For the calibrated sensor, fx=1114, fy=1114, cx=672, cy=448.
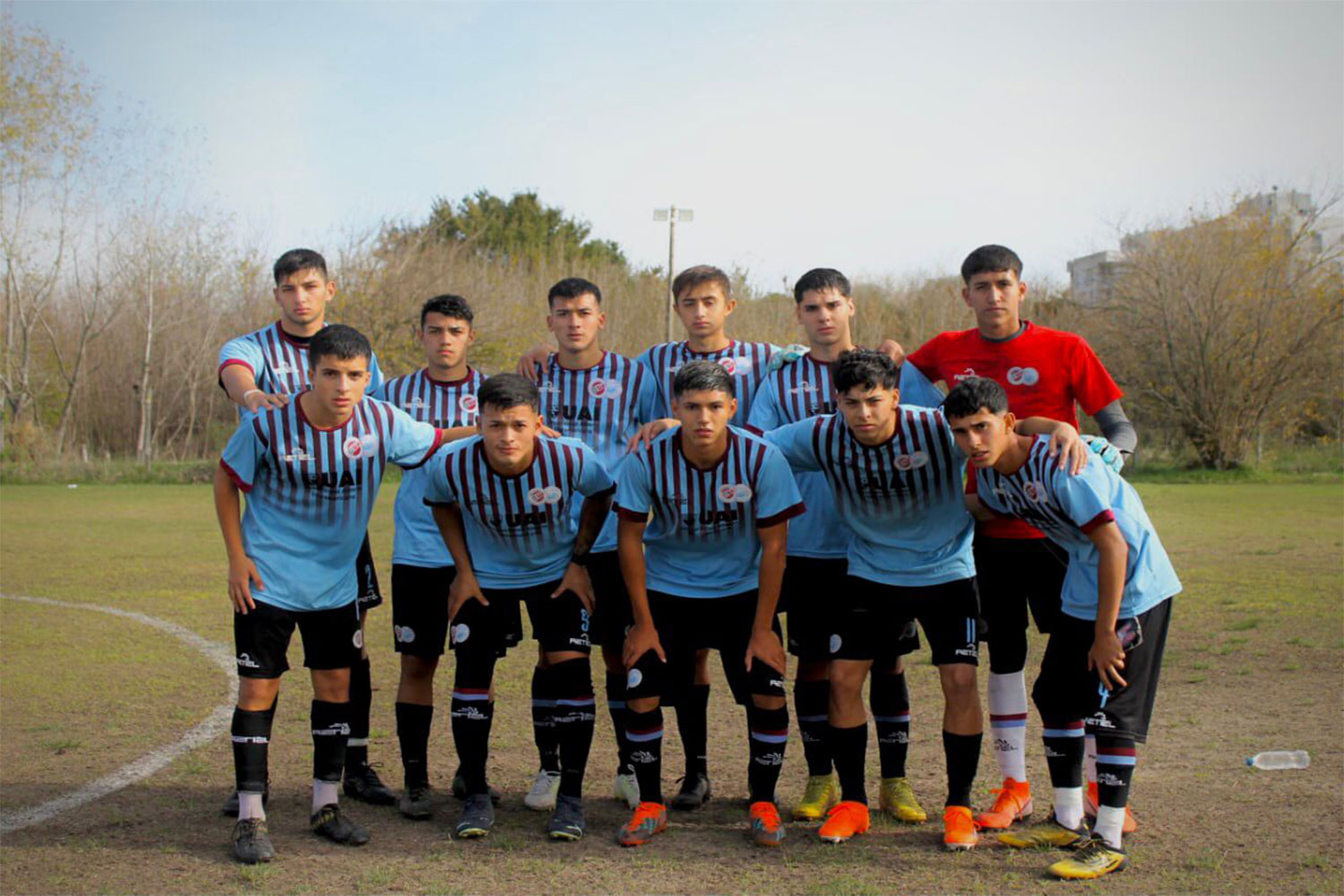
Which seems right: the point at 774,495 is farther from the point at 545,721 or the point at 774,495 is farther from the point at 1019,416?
the point at 545,721

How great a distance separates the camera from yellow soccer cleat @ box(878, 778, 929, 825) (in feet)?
16.0

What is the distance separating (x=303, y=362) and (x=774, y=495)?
243cm

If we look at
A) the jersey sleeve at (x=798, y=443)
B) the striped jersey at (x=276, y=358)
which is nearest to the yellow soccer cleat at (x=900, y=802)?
the jersey sleeve at (x=798, y=443)

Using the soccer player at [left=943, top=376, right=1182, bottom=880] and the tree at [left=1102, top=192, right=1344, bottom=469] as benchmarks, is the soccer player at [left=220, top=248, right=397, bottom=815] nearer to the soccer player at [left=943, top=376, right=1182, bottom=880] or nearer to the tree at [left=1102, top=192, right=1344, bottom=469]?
the soccer player at [left=943, top=376, right=1182, bottom=880]

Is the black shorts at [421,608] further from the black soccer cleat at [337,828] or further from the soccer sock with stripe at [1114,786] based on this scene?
the soccer sock with stripe at [1114,786]

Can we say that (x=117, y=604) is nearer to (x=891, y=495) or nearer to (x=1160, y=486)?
(x=891, y=495)

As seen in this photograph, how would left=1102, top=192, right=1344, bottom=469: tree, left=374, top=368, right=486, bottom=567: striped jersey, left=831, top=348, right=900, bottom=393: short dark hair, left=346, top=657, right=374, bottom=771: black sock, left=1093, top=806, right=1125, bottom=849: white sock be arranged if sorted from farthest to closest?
left=1102, top=192, right=1344, bottom=469: tree, left=346, top=657, right=374, bottom=771: black sock, left=374, top=368, right=486, bottom=567: striped jersey, left=831, top=348, right=900, bottom=393: short dark hair, left=1093, top=806, right=1125, bottom=849: white sock

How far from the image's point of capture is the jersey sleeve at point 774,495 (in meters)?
4.73

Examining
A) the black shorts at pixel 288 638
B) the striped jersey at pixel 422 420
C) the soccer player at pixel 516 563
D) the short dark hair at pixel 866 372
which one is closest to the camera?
the short dark hair at pixel 866 372

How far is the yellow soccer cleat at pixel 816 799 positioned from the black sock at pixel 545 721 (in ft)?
3.80

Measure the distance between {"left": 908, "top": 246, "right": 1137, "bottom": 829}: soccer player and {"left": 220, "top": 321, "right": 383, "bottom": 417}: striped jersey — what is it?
2944mm

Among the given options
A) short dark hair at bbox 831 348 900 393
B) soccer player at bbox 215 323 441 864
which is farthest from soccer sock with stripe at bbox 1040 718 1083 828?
soccer player at bbox 215 323 441 864

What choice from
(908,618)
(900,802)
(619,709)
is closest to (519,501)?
(619,709)

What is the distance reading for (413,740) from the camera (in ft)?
17.1
